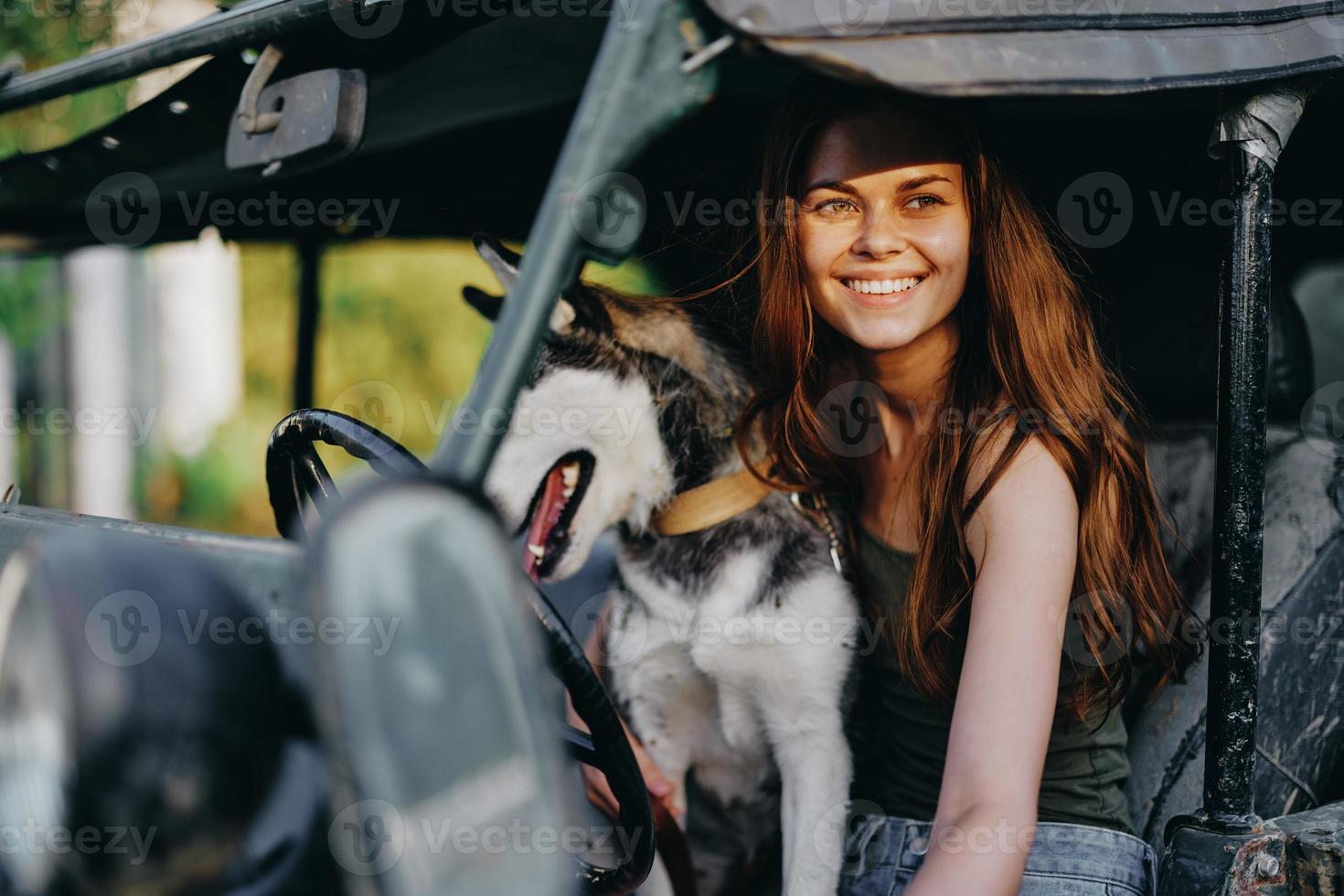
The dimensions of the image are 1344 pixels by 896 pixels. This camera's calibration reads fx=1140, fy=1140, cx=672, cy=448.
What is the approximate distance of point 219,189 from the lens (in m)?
2.83

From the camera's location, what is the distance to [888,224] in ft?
5.72

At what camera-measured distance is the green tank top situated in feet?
5.98

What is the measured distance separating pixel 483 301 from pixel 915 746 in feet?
4.19

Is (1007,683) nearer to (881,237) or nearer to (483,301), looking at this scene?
(881,237)

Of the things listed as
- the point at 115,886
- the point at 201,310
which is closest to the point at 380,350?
the point at 201,310

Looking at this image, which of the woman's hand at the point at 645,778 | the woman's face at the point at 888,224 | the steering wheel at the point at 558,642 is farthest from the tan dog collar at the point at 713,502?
the steering wheel at the point at 558,642

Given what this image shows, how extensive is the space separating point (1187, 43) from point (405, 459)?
43.2 inches

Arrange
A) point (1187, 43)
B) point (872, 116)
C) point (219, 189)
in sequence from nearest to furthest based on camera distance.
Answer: point (1187, 43) → point (872, 116) → point (219, 189)

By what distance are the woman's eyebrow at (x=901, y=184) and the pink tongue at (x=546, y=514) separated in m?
0.87

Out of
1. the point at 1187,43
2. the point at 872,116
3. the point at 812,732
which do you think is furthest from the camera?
the point at 812,732

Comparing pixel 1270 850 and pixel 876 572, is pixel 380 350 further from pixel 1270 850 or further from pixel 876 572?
pixel 1270 850

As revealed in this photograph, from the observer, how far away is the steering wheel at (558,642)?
1.48 meters

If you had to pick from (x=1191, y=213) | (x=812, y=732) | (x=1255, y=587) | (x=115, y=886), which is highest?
(x=1191, y=213)

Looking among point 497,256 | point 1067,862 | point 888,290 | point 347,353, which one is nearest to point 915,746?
point 1067,862
